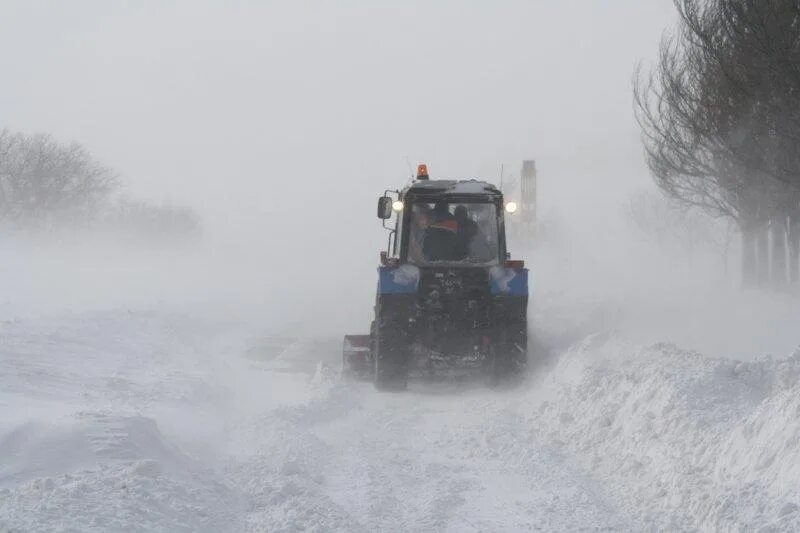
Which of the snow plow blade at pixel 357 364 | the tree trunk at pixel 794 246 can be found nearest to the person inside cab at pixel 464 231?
the snow plow blade at pixel 357 364

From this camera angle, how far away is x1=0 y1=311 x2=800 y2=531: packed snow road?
16.7ft

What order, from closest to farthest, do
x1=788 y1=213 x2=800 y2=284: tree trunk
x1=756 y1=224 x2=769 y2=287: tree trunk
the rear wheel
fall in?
the rear wheel → x1=788 y1=213 x2=800 y2=284: tree trunk → x1=756 y1=224 x2=769 y2=287: tree trunk

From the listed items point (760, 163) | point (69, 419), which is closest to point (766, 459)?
point (69, 419)

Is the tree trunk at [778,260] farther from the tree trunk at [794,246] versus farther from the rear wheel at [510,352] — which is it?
the rear wheel at [510,352]

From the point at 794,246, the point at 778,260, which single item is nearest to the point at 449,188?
the point at 794,246

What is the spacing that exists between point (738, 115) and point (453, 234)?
8641 millimetres

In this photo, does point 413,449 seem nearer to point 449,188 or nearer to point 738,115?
point 449,188

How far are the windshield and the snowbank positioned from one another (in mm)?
2156

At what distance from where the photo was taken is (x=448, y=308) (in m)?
10.4

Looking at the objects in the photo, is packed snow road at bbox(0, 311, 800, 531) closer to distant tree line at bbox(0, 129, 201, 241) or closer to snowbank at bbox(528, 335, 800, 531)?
snowbank at bbox(528, 335, 800, 531)

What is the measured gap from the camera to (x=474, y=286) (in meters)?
10.5

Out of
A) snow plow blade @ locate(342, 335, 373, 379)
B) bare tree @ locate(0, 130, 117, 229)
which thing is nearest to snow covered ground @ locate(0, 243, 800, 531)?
snow plow blade @ locate(342, 335, 373, 379)

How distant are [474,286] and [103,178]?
5449cm

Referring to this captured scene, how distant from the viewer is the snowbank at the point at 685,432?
16.6 ft
